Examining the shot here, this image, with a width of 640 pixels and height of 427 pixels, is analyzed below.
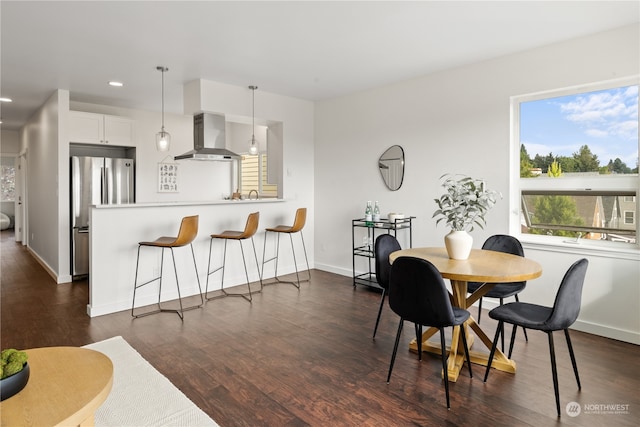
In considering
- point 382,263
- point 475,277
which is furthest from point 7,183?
point 475,277

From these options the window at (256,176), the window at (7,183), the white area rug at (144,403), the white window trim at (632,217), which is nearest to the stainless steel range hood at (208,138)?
the window at (256,176)

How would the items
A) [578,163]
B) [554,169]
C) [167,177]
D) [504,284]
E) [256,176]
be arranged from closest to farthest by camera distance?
[504,284] < [578,163] < [554,169] < [167,177] < [256,176]

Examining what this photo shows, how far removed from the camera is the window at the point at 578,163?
132 inches

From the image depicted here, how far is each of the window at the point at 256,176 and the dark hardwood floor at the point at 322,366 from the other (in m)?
3.24

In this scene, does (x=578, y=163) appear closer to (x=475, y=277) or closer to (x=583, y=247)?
(x=583, y=247)

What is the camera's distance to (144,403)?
232 centimetres

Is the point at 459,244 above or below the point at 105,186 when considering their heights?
below

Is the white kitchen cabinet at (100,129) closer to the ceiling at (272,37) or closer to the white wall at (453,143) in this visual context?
the ceiling at (272,37)

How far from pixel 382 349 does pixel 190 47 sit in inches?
127

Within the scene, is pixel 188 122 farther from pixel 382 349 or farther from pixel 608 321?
pixel 608 321

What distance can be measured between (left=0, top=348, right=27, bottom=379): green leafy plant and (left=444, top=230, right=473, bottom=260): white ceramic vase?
2.55 metres

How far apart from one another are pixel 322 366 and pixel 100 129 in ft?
16.9

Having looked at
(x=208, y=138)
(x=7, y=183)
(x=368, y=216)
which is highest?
(x=208, y=138)

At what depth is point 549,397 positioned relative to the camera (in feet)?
7.73
